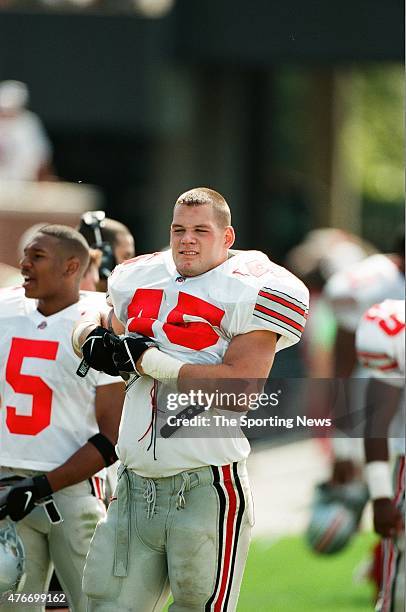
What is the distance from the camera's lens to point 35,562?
189 inches

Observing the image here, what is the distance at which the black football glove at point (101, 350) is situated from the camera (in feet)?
13.8

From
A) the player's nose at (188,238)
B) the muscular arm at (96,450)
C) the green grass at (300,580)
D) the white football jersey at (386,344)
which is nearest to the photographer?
the player's nose at (188,238)

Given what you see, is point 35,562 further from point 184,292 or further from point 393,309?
point 393,309

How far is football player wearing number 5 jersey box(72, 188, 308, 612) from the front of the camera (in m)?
4.15

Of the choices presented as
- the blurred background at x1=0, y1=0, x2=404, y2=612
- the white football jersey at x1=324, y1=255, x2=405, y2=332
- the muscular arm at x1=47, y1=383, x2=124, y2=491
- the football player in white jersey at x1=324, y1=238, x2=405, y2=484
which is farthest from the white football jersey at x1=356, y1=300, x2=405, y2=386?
the blurred background at x1=0, y1=0, x2=404, y2=612

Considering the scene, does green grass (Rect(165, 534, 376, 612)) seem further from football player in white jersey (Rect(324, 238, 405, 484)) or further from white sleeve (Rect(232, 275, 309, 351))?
white sleeve (Rect(232, 275, 309, 351))

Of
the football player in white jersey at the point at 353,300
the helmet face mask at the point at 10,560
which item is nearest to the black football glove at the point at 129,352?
the helmet face mask at the point at 10,560

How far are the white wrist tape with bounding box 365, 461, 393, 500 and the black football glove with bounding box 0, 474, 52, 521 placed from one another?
4.30 ft

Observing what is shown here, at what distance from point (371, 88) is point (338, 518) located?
23.4m

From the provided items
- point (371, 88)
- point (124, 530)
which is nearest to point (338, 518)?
point (124, 530)

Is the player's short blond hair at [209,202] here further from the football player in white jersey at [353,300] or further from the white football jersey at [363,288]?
the white football jersey at [363,288]

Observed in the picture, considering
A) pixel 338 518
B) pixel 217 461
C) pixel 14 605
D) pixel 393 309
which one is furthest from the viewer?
pixel 338 518

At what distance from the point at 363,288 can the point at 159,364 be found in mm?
3175

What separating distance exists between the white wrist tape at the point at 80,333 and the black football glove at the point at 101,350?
0.24ft
